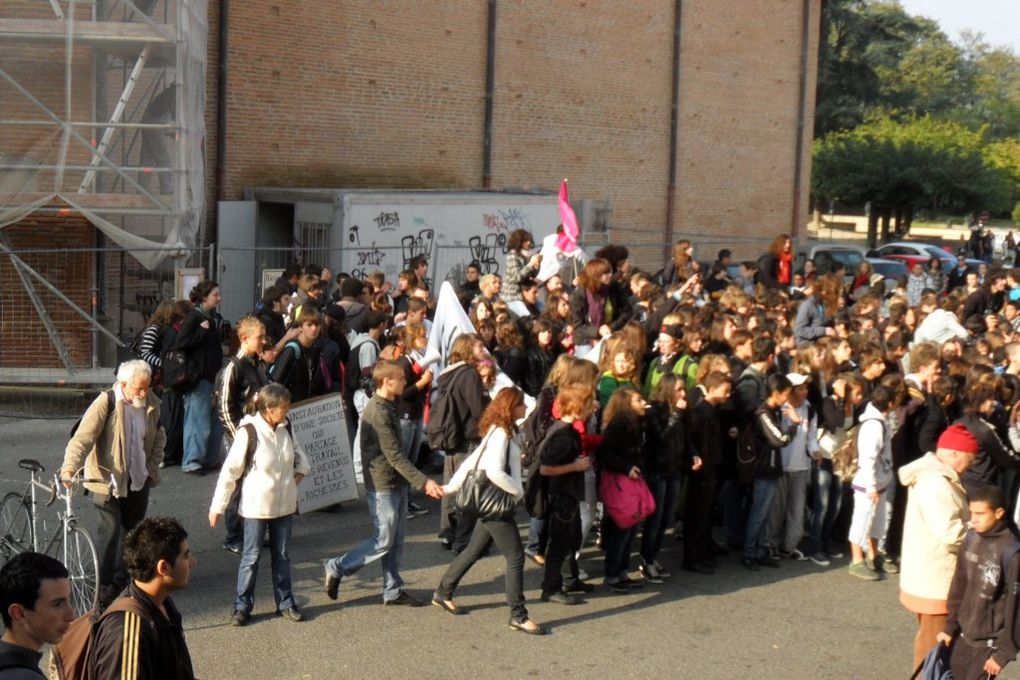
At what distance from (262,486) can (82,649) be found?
3742mm

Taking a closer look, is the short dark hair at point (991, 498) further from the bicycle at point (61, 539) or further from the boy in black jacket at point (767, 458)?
the bicycle at point (61, 539)

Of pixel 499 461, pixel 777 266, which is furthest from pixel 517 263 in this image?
pixel 499 461

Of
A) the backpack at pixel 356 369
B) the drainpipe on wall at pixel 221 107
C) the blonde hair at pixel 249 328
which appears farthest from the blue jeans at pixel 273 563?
the drainpipe on wall at pixel 221 107

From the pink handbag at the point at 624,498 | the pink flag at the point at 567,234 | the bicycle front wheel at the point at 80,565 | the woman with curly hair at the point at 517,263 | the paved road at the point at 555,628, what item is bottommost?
the paved road at the point at 555,628

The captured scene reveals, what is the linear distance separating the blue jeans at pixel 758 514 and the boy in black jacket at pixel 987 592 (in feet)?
11.6

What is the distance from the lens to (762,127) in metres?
34.2

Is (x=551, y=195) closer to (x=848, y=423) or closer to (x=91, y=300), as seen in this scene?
(x=91, y=300)

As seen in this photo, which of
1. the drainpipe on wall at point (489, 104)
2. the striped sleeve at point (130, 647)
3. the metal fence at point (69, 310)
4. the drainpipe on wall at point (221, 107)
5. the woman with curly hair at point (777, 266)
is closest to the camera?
the striped sleeve at point (130, 647)

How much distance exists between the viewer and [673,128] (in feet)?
103

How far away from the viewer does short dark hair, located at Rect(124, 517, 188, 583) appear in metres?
4.88

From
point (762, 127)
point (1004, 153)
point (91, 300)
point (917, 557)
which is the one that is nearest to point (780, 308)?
point (917, 557)

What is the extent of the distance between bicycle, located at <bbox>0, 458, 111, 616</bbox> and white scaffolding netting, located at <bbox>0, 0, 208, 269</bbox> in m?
7.29

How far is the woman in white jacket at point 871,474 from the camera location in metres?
9.99

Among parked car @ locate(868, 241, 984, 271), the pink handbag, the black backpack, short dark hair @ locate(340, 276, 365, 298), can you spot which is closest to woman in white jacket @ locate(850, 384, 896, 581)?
the pink handbag
